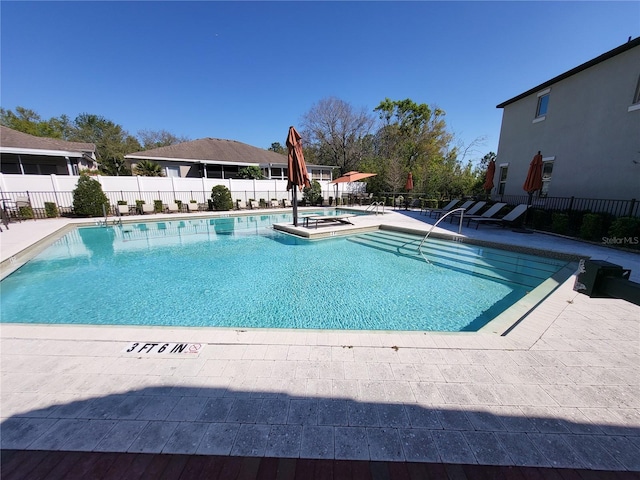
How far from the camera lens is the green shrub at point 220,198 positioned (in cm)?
1662

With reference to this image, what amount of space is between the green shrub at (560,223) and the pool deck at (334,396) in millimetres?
7405

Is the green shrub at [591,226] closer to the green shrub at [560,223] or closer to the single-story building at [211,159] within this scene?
the green shrub at [560,223]

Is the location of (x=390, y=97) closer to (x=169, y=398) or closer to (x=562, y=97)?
(x=562, y=97)

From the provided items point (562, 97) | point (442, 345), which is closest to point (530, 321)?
point (442, 345)

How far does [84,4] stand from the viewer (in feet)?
28.0

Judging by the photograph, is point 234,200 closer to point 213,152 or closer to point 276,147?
point 213,152

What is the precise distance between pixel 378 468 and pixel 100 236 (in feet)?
42.4

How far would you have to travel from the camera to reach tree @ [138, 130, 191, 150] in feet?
128

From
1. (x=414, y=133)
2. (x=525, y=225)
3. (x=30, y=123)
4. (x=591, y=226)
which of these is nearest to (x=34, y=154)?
(x=525, y=225)

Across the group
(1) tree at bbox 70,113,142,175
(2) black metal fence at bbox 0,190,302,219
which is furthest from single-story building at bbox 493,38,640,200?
(1) tree at bbox 70,113,142,175

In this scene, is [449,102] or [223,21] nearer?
[223,21]

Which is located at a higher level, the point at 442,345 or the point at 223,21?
the point at 223,21

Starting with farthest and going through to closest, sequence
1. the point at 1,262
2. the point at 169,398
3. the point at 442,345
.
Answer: the point at 1,262 < the point at 442,345 < the point at 169,398

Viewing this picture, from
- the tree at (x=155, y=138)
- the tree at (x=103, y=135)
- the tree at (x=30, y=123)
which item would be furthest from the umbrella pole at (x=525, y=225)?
→ the tree at (x=30, y=123)
